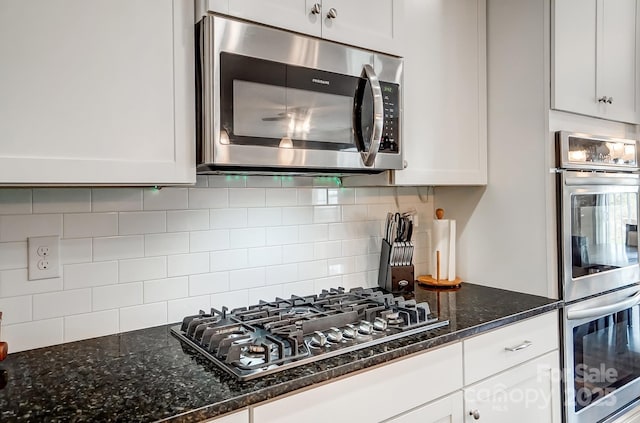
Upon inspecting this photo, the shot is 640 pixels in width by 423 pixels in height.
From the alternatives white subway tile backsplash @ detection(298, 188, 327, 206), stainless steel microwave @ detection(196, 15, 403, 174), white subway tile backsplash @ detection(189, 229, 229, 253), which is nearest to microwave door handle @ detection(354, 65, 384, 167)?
stainless steel microwave @ detection(196, 15, 403, 174)

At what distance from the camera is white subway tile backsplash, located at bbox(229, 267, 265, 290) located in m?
1.68

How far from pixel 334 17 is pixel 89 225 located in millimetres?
1035

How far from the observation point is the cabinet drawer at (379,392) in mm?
1087

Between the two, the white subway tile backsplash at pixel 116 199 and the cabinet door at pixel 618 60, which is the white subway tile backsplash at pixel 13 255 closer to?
the white subway tile backsplash at pixel 116 199

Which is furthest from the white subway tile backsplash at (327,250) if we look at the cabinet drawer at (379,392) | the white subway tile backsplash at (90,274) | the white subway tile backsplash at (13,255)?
the white subway tile backsplash at (13,255)

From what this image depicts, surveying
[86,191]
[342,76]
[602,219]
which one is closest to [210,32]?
[342,76]

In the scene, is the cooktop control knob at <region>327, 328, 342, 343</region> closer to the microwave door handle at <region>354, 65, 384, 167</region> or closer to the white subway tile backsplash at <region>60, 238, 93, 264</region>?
the microwave door handle at <region>354, 65, 384, 167</region>

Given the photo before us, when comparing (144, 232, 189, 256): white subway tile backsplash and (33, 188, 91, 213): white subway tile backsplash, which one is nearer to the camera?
(33, 188, 91, 213): white subway tile backsplash

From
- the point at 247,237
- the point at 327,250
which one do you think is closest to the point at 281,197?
the point at 247,237

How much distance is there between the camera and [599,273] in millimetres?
2012

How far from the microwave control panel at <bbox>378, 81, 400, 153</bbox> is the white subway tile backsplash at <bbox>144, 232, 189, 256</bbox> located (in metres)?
0.77

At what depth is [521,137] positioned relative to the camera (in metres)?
1.93

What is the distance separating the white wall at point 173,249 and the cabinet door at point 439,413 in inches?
27.2

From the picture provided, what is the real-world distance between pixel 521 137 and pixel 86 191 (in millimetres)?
1702
